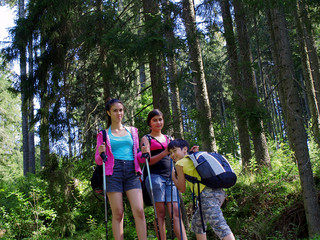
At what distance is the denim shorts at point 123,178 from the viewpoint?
156 inches

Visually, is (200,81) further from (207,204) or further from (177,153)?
(207,204)

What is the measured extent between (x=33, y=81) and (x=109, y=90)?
2.63 m

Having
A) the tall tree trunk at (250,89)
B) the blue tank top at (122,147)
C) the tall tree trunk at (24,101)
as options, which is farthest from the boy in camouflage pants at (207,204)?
the tall tree trunk at (24,101)

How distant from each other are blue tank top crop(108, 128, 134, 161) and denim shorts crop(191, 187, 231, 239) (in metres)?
1.08

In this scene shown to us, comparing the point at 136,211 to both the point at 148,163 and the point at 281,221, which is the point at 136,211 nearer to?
the point at 148,163

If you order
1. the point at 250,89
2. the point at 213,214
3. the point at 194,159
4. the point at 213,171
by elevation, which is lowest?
the point at 213,214

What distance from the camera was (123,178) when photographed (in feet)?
13.2

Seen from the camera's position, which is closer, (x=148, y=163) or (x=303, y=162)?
(x=148, y=163)

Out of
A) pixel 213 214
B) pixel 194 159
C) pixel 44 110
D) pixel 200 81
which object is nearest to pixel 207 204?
pixel 213 214

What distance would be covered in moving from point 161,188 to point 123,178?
554 millimetres

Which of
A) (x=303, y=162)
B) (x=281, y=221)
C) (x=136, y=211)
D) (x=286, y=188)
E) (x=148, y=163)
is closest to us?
(x=136, y=211)

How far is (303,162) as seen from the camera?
573 cm

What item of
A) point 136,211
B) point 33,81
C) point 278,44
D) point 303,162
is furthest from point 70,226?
point 278,44

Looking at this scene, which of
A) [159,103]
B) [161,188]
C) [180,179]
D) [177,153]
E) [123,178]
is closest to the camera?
[180,179]
